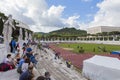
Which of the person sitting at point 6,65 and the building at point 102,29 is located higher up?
the building at point 102,29

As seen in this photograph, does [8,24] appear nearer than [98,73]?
No

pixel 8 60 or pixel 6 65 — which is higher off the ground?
pixel 8 60

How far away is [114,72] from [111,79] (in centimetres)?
48

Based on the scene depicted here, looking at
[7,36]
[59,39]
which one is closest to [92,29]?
[59,39]

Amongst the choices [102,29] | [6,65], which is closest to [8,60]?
[6,65]

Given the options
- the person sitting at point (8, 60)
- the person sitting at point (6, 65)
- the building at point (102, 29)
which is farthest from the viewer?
the building at point (102, 29)

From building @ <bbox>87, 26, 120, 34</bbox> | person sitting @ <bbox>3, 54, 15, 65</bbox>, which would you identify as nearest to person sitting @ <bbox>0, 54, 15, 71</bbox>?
person sitting @ <bbox>3, 54, 15, 65</bbox>

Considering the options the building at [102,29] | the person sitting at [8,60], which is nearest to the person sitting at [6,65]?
the person sitting at [8,60]

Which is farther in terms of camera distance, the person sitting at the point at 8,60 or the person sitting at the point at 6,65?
the person sitting at the point at 8,60

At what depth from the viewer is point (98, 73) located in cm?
1266

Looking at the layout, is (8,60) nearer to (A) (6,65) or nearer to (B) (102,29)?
(A) (6,65)

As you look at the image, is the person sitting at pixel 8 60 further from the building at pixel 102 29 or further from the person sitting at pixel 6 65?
the building at pixel 102 29

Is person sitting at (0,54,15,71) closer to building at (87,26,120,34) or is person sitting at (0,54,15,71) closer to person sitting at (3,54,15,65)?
person sitting at (3,54,15,65)

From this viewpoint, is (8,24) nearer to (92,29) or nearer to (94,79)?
(94,79)
